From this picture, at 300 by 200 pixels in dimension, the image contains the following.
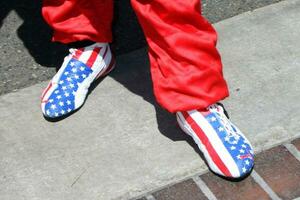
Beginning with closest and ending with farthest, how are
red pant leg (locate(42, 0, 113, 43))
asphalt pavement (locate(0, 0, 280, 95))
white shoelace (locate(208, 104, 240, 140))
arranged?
1. white shoelace (locate(208, 104, 240, 140))
2. red pant leg (locate(42, 0, 113, 43))
3. asphalt pavement (locate(0, 0, 280, 95))

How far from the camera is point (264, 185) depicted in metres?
1.88

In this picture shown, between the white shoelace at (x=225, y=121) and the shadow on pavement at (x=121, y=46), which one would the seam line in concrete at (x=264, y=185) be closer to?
the white shoelace at (x=225, y=121)

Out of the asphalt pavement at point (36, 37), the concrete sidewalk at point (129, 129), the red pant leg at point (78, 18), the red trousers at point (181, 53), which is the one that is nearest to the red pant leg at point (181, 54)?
the red trousers at point (181, 53)

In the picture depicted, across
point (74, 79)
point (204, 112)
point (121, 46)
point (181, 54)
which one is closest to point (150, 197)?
point (204, 112)

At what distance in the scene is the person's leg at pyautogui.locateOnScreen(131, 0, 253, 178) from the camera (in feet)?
5.91

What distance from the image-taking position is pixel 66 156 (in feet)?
6.68

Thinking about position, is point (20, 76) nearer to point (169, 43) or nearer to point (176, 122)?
point (176, 122)

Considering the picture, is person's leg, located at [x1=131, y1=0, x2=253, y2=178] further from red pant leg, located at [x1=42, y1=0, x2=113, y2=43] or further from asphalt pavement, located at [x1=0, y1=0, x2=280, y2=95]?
asphalt pavement, located at [x1=0, y1=0, x2=280, y2=95]

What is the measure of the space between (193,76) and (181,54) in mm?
68

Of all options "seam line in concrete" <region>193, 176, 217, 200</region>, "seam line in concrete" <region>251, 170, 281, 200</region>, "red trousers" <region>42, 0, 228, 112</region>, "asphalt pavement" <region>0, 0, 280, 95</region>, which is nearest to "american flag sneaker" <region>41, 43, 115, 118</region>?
"asphalt pavement" <region>0, 0, 280, 95</region>

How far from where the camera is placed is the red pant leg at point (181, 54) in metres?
1.80

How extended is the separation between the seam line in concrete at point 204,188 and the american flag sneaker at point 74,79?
49 cm

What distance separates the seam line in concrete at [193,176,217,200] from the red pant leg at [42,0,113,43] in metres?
0.58

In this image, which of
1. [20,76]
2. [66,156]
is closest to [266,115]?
[66,156]
